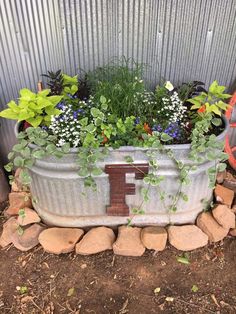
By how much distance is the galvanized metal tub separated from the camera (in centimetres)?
164

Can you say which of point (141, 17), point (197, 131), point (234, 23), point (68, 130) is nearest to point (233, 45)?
point (234, 23)

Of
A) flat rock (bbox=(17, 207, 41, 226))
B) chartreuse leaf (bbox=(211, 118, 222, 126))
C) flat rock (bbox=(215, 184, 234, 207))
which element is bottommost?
flat rock (bbox=(17, 207, 41, 226))

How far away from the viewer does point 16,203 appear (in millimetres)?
2098

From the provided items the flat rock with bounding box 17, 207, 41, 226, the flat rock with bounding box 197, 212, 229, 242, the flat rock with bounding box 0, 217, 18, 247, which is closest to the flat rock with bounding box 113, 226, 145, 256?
the flat rock with bounding box 197, 212, 229, 242

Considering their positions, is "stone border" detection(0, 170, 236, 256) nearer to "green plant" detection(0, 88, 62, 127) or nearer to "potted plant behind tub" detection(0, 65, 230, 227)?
"potted plant behind tub" detection(0, 65, 230, 227)

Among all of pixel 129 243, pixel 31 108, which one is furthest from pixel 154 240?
pixel 31 108

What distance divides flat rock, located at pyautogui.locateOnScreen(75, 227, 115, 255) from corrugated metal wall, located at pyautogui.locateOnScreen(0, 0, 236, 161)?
1024 mm

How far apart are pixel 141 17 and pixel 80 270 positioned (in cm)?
153

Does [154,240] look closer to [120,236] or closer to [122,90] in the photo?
[120,236]

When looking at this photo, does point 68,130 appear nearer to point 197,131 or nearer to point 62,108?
point 62,108

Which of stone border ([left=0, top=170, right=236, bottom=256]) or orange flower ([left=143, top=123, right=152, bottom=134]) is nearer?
orange flower ([left=143, top=123, right=152, bottom=134])

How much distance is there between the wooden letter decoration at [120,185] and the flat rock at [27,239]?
484 mm

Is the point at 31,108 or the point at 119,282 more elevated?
the point at 31,108

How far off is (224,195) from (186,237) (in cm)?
42
